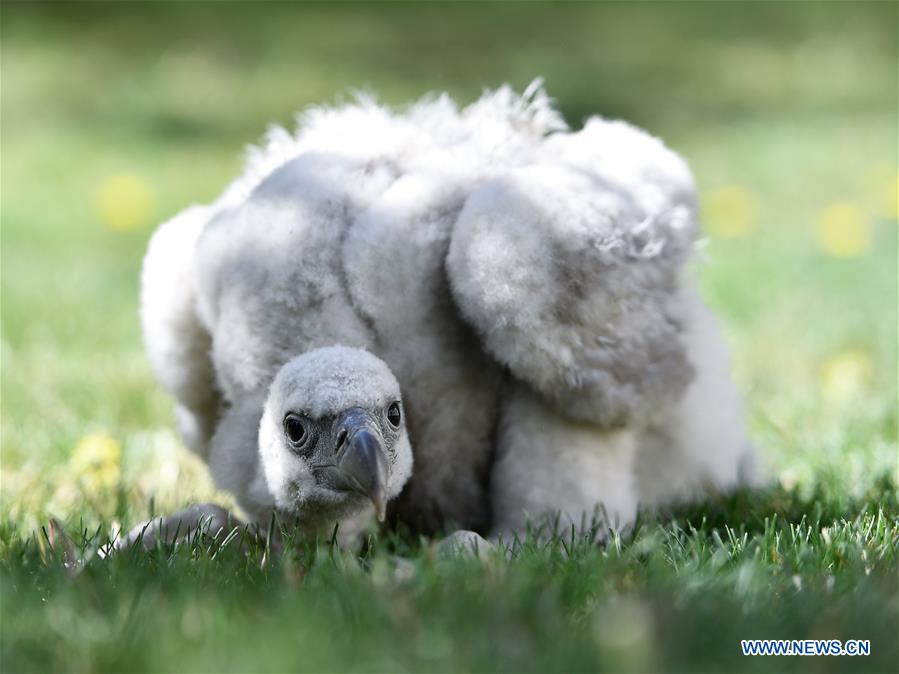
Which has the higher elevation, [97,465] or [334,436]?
[334,436]

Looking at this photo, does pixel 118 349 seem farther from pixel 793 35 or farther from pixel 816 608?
pixel 793 35

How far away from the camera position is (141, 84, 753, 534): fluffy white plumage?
3.23 metres

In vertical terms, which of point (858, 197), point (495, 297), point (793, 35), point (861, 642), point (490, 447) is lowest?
point (861, 642)

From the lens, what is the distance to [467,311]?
3246 millimetres

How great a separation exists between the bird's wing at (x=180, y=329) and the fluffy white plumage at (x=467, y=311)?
11 millimetres

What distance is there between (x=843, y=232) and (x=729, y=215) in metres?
0.83

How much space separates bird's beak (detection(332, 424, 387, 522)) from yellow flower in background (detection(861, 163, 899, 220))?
17.0ft

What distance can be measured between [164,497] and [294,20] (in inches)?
392

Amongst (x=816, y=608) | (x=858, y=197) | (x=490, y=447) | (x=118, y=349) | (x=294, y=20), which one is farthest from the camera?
(x=294, y=20)

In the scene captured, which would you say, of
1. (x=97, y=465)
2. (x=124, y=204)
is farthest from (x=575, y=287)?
(x=124, y=204)

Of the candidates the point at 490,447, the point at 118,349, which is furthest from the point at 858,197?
the point at 490,447

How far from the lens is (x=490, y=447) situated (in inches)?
136

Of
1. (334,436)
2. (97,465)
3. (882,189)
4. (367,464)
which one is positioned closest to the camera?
(367,464)

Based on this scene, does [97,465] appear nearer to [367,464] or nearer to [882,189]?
[367,464]
